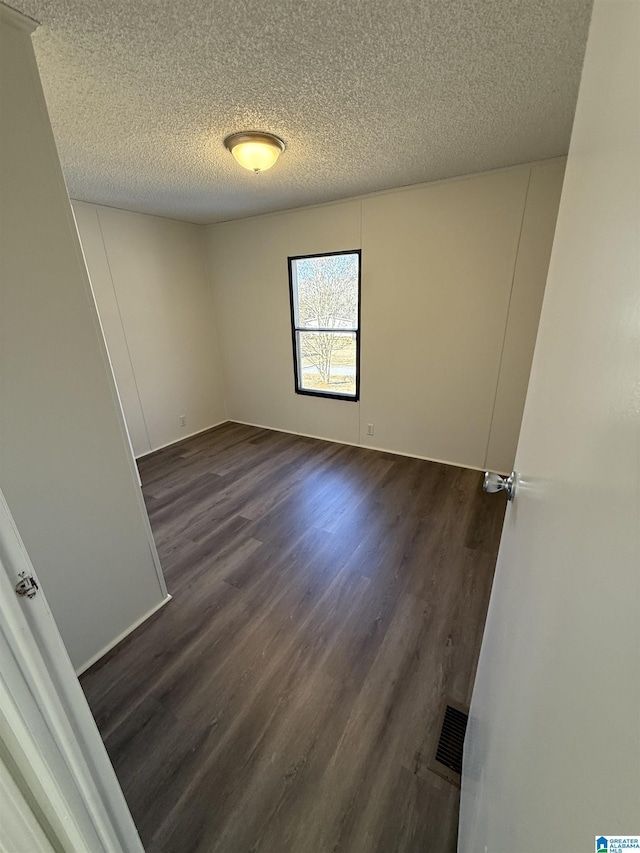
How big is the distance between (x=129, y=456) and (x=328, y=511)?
1.53 m

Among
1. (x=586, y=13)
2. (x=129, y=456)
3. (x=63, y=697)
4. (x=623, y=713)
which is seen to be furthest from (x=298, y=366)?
(x=623, y=713)

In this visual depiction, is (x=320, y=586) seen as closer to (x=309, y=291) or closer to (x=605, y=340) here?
(x=605, y=340)

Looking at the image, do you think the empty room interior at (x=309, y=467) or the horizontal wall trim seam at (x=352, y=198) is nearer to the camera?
the empty room interior at (x=309, y=467)

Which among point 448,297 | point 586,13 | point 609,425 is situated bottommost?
point 609,425

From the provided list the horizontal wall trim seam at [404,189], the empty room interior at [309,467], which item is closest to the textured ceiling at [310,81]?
the empty room interior at [309,467]

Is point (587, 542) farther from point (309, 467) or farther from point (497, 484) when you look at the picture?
point (309, 467)

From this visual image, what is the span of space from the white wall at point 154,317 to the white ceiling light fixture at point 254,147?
Answer: 1949 mm

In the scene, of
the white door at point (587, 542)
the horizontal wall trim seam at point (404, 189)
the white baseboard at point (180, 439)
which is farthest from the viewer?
the white baseboard at point (180, 439)

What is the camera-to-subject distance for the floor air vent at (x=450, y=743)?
113 centimetres

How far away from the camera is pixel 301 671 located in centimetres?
146

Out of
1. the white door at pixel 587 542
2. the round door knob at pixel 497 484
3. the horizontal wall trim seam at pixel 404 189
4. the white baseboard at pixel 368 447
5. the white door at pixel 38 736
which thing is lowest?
the white baseboard at pixel 368 447

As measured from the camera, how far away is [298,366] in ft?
12.8

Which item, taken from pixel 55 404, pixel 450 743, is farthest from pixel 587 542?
pixel 55 404

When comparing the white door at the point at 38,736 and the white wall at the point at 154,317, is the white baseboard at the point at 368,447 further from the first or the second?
the white door at the point at 38,736
